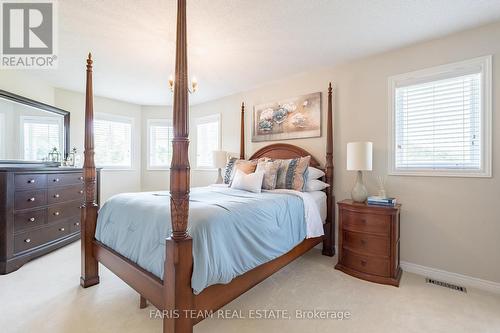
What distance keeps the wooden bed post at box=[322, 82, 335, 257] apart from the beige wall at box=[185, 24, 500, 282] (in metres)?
0.12

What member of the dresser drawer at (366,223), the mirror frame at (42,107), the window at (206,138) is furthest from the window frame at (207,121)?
the dresser drawer at (366,223)

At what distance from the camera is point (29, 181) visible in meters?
2.64

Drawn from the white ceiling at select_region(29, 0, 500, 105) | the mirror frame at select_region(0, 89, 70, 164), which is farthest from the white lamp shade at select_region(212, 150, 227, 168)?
the mirror frame at select_region(0, 89, 70, 164)

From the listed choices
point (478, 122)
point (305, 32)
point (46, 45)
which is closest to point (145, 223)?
point (305, 32)

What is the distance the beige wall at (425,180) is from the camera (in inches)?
83.5

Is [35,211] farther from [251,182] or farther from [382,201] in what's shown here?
[382,201]

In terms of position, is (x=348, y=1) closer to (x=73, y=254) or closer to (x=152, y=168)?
(x=73, y=254)

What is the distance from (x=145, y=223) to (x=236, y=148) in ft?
8.93

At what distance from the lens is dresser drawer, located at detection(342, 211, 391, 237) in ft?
7.30

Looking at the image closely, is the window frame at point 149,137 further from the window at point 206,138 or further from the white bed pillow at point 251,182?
the white bed pillow at point 251,182

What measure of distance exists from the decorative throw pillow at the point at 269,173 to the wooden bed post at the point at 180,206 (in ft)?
5.46

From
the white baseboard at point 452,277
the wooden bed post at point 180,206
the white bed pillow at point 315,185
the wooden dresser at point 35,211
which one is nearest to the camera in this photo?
the wooden bed post at point 180,206

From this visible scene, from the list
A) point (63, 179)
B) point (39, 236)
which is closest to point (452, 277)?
point (39, 236)

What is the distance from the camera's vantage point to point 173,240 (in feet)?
4.03
